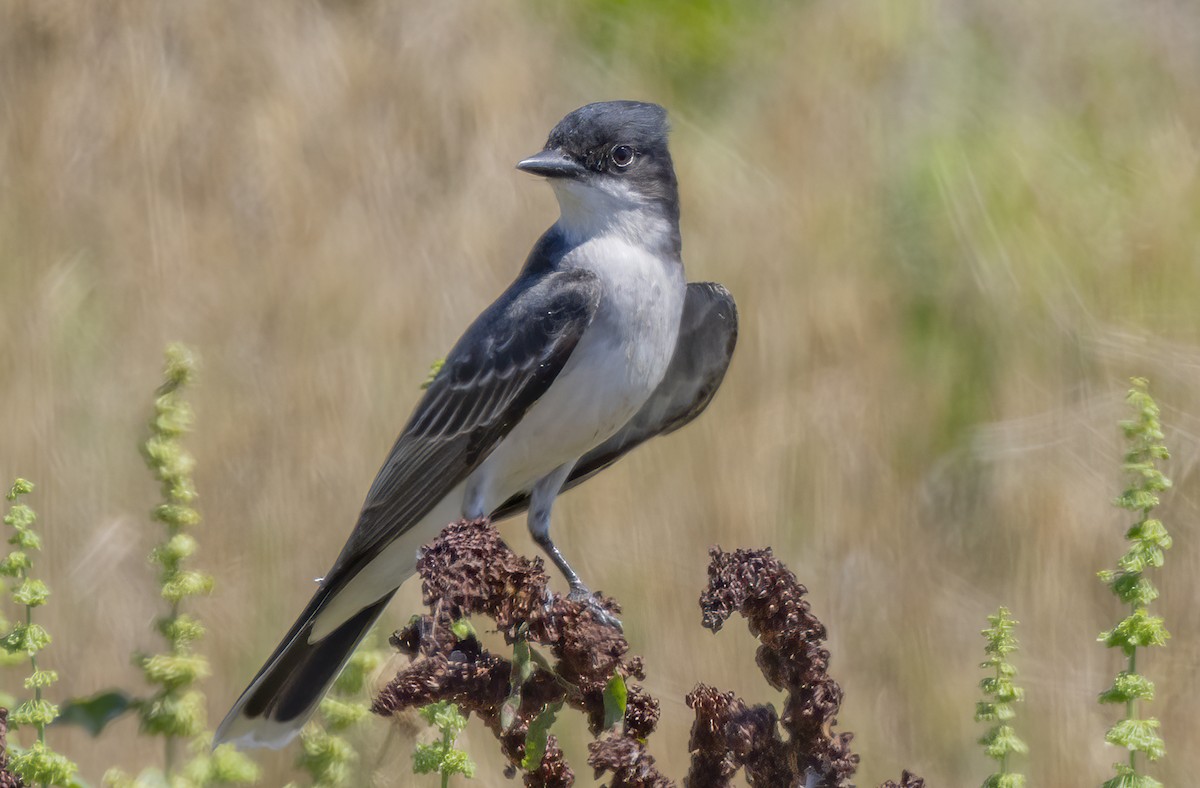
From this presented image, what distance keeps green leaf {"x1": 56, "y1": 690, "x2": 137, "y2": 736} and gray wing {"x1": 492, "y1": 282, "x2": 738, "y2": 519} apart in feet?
6.09

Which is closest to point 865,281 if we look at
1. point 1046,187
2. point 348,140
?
point 1046,187

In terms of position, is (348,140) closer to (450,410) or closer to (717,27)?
(717,27)

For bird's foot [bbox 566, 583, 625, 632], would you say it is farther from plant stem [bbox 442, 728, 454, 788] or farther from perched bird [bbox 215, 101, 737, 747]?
plant stem [bbox 442, 728, 454, 788]

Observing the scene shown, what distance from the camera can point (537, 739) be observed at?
257 centimetres

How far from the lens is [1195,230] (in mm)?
6383

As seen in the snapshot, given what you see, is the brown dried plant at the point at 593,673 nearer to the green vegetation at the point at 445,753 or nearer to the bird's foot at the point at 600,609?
the green vegetation at the point at 445,753

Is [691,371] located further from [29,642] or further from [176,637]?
[29,642]

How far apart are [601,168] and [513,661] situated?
2199 millimetres

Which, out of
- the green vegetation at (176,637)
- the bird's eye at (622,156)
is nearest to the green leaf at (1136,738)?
the green vegetation at (176,637)

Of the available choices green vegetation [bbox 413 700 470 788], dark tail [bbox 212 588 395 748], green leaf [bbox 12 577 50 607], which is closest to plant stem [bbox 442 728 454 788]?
green vegetation [bbox 413 700 470 788]

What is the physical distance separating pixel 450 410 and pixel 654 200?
819 mm

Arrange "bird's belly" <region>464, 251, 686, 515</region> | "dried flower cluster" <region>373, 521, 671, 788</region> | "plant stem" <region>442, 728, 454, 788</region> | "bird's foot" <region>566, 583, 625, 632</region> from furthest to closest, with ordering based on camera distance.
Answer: "bird's belly" <region>464, 251, 686, 515</region>
"bird's foot" <region>566, 583, 625, 632</region>
"dried flower cluster" <region>373, 521, 671, 788</region>
"plant stem" <region>442, 728, 454, 788</region>

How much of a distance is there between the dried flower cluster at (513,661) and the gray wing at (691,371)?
2.02 metres

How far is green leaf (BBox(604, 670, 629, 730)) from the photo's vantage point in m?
2.71
